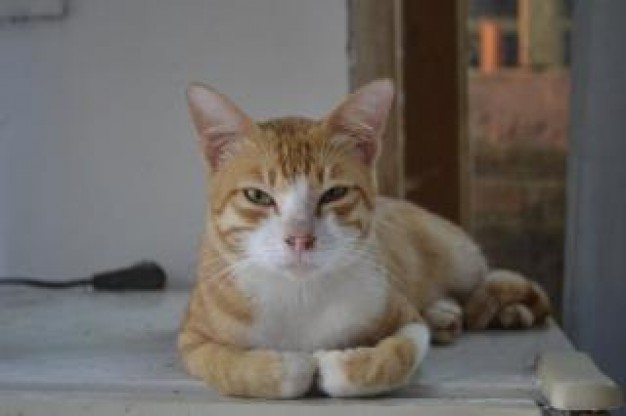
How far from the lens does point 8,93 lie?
182 cm

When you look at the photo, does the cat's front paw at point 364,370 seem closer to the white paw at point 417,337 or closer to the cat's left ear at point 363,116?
the white paw at point 417,337

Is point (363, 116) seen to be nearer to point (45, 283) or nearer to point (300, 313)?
point (300, 313)

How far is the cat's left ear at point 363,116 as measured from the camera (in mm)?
1105

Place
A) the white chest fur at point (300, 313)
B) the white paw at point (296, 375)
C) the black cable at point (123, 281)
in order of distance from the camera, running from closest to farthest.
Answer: the white paw at point (296, 375) < the white chest fur at point (300, 313) < the black cable at point (123, 281)

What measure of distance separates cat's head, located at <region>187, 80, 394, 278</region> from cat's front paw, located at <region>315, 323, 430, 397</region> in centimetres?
10

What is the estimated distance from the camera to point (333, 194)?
106 centimetres

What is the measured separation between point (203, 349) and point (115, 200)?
783mm

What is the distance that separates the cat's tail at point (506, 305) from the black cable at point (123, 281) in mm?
570

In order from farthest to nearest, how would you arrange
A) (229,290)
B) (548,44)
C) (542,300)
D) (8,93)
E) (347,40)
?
(548,44) → (8,93) → (347,40) → (542,300) → (229,290)

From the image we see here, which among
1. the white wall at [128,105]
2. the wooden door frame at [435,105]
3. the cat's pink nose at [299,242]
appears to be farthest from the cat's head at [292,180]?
the wooden door frame at [435,105]

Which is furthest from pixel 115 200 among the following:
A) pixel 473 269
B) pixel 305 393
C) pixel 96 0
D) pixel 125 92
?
pixel 305 393

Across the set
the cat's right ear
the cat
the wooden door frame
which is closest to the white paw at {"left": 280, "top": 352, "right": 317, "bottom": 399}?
the cat

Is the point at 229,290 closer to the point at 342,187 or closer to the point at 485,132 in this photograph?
the point at 342,187

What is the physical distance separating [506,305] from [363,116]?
1.35ft
